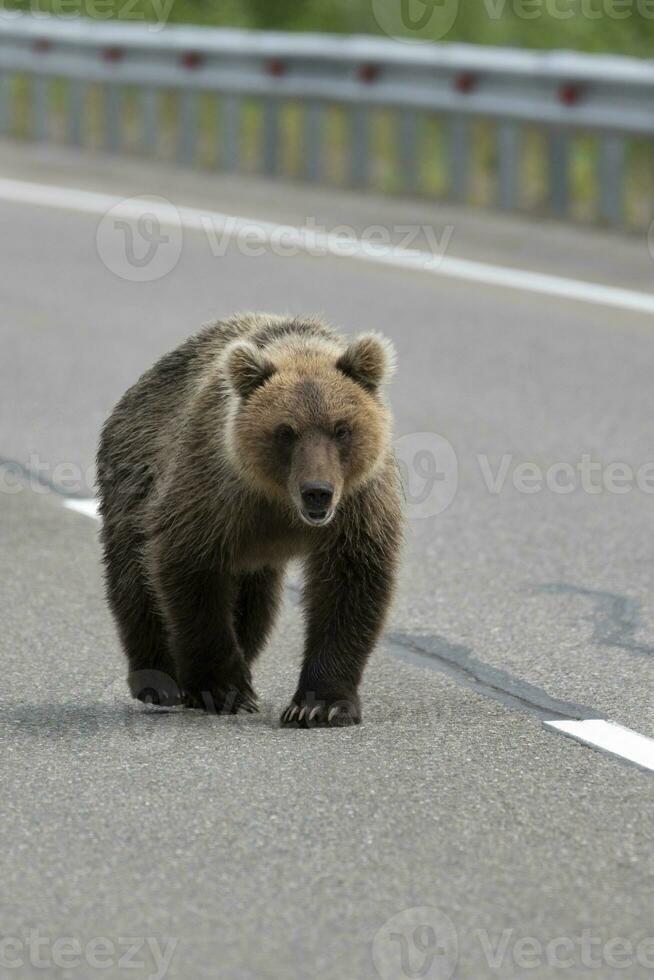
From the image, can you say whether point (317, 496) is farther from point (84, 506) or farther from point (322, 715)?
point (84, 506)

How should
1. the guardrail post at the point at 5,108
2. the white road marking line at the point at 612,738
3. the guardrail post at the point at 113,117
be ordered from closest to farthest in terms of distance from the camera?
1. the white road marking line at the point at 612,738
2. the guardrail post at the point at 113,117
3. the guardrail post at the point at 5,108

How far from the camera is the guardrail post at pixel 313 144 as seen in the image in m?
18.9

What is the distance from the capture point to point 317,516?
6309 millimetres

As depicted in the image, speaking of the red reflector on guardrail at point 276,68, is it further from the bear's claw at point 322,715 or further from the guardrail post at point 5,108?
the bear's claw at point 322,715

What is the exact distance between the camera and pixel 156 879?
519 cm

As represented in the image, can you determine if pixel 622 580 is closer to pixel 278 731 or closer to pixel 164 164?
pixel 278 731

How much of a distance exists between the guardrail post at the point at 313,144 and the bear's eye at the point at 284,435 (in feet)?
41.6

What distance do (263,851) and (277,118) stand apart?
1473 centimetres

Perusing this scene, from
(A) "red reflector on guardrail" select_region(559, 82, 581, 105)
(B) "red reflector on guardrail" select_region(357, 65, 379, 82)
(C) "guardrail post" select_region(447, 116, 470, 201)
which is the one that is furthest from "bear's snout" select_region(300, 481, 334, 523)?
(B) "red reflector on guardrail" select_region(357, 65, 379, 82)

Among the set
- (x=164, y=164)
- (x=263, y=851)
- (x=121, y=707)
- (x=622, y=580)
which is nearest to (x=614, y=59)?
(x=164, y=164)

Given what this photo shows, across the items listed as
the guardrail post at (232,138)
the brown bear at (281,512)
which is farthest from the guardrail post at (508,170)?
the brown bear at (281,512)

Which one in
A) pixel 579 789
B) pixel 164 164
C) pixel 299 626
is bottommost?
pixel 164 164

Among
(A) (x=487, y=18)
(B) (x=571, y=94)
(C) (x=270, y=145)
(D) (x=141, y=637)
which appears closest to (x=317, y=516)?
(D) (x=141, y=637)

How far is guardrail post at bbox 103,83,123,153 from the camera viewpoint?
2159 cm
